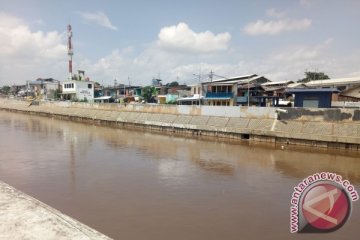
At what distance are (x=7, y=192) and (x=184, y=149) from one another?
51.3 ft

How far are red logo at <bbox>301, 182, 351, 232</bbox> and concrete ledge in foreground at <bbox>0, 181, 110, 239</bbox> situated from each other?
4.67 m

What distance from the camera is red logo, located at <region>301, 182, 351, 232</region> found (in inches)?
252

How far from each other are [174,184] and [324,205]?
7.95m

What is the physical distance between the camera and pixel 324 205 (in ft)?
22.0

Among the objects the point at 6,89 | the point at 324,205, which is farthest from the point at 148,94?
the point at 6,89

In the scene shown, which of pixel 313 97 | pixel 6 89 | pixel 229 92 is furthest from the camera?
pixel 6 89

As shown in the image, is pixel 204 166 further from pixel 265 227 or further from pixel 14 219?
pixel 14 219

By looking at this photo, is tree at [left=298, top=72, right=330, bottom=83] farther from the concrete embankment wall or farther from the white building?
the white building

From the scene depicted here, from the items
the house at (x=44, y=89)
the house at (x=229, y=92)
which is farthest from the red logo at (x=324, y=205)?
the house at (x=44, y=89)

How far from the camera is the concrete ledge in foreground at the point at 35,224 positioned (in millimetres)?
6723

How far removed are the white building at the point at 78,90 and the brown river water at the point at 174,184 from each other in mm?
42869

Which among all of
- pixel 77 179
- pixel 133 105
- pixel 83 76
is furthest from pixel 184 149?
pixel 83 76

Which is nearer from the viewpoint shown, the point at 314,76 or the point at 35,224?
the point at 35,224

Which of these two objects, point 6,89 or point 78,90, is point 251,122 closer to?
point 78,90
